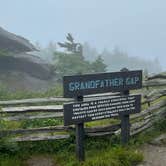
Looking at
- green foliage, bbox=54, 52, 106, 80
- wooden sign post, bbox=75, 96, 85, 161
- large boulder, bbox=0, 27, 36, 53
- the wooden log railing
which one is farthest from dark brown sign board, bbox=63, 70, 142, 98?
green foliage, bbox=54, 52, 106, 80

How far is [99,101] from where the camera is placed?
8250mm

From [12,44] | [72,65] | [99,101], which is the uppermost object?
[12,44]

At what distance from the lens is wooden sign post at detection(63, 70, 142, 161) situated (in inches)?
310

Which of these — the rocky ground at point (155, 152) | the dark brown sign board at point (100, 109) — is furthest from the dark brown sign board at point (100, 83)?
the rocky ground at point (155, 152)

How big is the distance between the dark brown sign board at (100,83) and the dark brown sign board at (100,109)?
0.21 metres

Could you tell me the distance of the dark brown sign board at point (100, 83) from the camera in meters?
7.86

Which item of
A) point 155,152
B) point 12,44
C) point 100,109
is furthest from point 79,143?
point 12,44

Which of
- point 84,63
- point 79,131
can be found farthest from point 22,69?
point 79,131

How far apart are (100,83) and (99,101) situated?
15.1 inches

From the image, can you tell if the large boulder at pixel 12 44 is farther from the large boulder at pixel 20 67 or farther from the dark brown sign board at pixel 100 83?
the dark brown sign board at pixel 100 83

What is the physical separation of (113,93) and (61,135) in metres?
1.59

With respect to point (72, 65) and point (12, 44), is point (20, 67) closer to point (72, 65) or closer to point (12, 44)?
point (12, 44)

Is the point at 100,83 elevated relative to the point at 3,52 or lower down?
lower down

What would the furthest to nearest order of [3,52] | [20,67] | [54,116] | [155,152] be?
[20,67], [3,52], [54,116], [155,152]
